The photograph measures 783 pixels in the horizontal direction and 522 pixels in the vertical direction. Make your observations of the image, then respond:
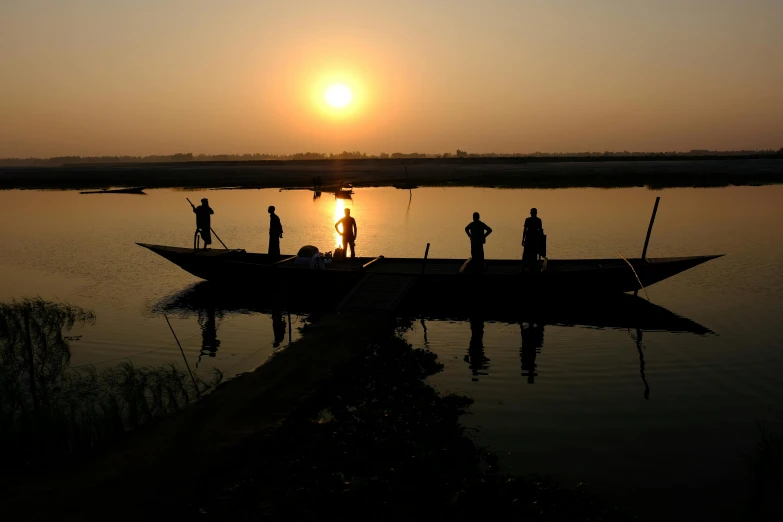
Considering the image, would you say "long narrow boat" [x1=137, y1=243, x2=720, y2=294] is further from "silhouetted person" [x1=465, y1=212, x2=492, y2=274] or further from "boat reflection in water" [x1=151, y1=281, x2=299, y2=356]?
"boat reflection in water" [x1=151, y1=281, x2=299, y2=356]

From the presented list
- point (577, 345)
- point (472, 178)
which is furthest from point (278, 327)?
point (472, 178)

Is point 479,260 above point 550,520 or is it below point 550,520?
above

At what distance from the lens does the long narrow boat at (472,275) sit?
1681 centimetres

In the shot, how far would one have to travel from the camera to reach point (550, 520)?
6.20 meters

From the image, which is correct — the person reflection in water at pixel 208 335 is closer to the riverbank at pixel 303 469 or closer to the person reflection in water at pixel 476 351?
the riverbank at pixel 303 469

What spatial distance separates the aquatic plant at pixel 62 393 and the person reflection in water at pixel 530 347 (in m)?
5.67

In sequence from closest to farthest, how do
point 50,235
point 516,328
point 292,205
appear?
point 516,328, point 50,235, point 292,205

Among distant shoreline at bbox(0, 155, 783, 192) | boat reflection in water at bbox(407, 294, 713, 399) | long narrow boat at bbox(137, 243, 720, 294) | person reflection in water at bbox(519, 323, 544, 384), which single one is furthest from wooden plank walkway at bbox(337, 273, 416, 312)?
distant shoreline at bbox(0, 155, 783, 192)

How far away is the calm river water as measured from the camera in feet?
25.8

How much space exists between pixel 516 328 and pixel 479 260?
8.18 feet

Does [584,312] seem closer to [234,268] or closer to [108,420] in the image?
[234,268]

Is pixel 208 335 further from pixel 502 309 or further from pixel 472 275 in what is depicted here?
pixel 502 309

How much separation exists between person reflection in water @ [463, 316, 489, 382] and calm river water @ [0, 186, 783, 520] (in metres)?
0.09

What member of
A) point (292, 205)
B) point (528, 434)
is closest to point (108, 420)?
point (528, 434)
